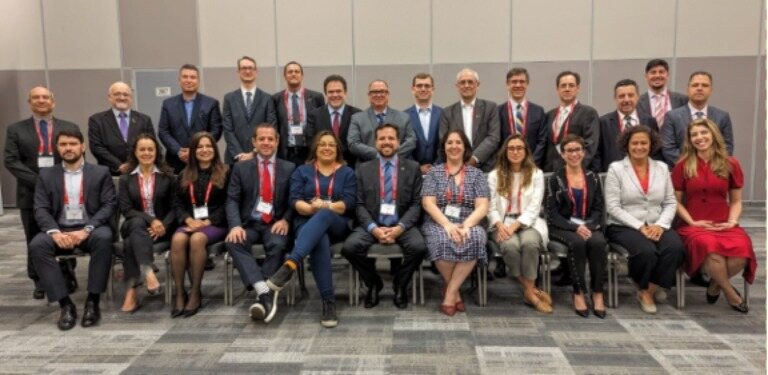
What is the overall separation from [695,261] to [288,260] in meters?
2.56

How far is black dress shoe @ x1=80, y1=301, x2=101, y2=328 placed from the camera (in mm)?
3353

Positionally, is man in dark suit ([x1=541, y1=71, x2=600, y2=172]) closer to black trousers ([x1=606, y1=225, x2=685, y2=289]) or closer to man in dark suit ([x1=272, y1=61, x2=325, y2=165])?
black trousers ([x1=606, y1=225, x2=685, y2=289])

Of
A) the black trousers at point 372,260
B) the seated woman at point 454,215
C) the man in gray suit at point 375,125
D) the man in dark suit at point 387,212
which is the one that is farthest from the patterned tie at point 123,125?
the seated woman at point 454,215

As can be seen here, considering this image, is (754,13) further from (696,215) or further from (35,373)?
Result: (35,373)

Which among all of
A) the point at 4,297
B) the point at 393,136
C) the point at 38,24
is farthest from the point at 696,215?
the point at 38,24

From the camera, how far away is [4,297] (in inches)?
155

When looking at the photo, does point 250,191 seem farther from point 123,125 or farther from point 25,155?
point 25,155

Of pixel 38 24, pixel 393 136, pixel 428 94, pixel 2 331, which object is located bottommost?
pixel 2 331

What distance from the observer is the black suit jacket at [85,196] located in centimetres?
359

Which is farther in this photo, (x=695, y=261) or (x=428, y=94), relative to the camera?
(x=428, y=94)

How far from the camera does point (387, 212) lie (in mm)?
3682

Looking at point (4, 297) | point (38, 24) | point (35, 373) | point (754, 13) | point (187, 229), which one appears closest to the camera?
point (35, 373)

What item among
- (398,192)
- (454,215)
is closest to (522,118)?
(454,215)

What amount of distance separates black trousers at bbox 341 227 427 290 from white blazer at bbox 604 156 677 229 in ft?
4.34
